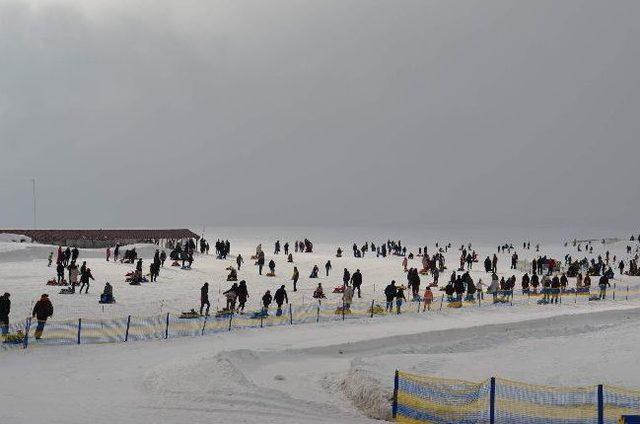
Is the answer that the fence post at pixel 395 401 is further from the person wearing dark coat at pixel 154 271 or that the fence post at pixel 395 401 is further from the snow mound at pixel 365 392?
the person wearing dark coat at pixel 154 271

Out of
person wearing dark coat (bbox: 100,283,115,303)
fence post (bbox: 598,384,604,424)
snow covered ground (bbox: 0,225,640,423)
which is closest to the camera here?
fence post (bbox: 598,384,604,424)

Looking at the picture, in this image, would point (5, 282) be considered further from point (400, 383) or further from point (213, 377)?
point (400, 383)

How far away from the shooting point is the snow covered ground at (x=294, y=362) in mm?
13000

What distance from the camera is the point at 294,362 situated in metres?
18.8

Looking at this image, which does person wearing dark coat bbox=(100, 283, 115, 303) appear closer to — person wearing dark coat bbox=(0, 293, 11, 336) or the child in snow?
person wearing dark coat bbox=(0, 293, 11, 336)

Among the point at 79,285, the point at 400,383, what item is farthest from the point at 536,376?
the point at 79,285

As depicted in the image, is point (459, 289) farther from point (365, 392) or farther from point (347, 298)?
point (365, 392)

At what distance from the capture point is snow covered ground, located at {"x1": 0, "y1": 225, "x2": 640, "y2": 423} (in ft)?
42.7

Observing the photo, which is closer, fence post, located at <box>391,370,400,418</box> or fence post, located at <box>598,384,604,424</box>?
fence post, located at <box>598,384,604,424</box>

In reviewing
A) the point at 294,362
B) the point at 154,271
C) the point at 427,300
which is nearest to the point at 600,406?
the point at 294,362

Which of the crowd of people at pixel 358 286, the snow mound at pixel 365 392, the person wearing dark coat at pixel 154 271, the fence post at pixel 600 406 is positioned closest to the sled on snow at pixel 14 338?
the crowd of people at pixel 358 286

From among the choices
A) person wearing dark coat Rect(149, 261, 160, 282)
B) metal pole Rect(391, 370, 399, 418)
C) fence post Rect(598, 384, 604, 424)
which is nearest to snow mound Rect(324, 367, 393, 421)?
metal pole Rect(391, 370, 399, 418)

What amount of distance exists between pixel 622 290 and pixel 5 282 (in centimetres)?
Answer: 3277

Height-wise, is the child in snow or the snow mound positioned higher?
the child in snow
